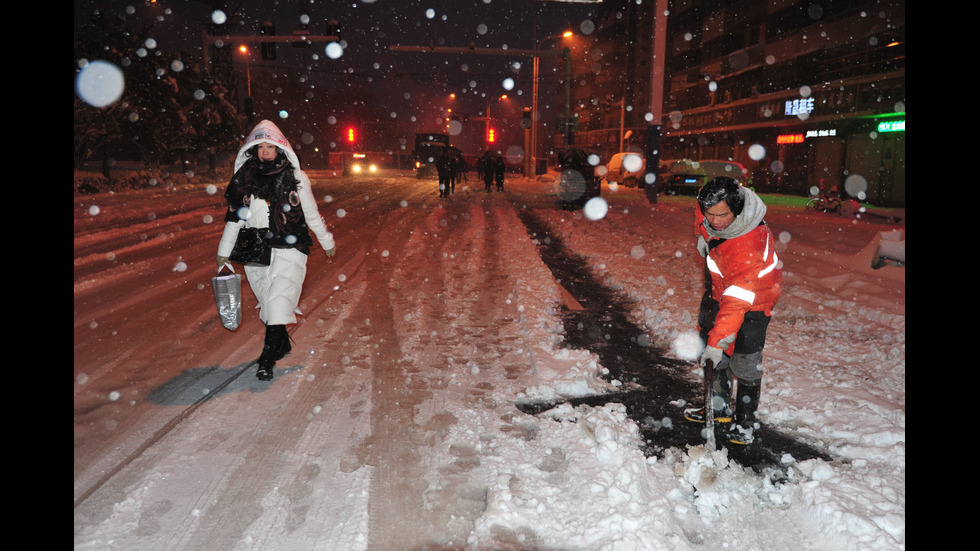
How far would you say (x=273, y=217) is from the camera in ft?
14.4

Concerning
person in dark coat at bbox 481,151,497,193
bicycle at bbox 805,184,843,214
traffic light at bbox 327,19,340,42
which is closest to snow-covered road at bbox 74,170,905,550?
bicycle at bbox 805,184,843,214

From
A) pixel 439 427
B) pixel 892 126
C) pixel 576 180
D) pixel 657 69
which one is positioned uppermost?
pixel 657 69

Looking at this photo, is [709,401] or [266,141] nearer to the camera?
[709,401]

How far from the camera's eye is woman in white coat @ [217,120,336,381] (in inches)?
170

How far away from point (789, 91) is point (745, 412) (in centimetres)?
3538

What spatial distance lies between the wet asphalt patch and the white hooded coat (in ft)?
6.30

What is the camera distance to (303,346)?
529 cm

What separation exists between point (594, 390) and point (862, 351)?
2535 millimetres

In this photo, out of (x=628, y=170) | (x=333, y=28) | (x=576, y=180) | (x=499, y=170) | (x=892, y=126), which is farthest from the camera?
(x=628, y=170)

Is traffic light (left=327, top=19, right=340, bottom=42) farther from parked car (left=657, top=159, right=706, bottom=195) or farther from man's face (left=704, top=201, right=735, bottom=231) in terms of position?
man's face (left=704, top=201, right=735, bottom=231)

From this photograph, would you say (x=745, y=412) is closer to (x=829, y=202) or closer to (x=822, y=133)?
(x=829, y=202)

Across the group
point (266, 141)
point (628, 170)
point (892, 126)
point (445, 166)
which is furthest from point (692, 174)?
point (266, 141)
